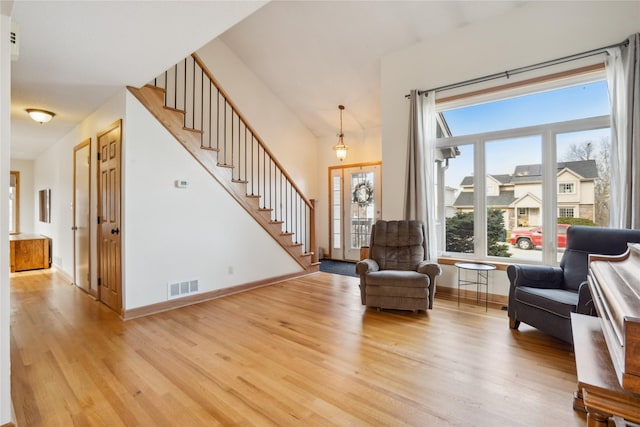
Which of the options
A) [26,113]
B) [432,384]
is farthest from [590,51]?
[26,113]

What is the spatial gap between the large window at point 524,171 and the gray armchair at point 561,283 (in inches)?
22.1

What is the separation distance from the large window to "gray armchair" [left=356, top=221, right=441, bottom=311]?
2.18 ft

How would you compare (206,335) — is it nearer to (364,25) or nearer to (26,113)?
(26,113)

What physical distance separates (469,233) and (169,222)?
12.4ft

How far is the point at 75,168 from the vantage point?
4852 mm

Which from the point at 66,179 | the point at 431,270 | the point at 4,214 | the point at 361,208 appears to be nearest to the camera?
the point at 4,214

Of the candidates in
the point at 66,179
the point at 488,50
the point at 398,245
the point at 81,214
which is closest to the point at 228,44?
the point at 66,179

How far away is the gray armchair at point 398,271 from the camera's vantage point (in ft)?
11.2

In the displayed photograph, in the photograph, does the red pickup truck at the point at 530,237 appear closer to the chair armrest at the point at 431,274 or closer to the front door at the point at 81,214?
the chair armrest at the point at 431,274

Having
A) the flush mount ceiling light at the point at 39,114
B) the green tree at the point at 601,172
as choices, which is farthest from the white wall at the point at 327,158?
the flush mount ceiling light at the point at 39,114

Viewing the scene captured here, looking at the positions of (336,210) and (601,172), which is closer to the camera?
→ (601,172)

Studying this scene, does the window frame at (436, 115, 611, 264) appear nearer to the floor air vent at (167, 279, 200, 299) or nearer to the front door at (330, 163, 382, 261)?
the front door at (330, 163, 382, 261)

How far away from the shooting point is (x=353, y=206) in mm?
7023

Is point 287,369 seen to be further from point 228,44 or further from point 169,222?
point 228,44
